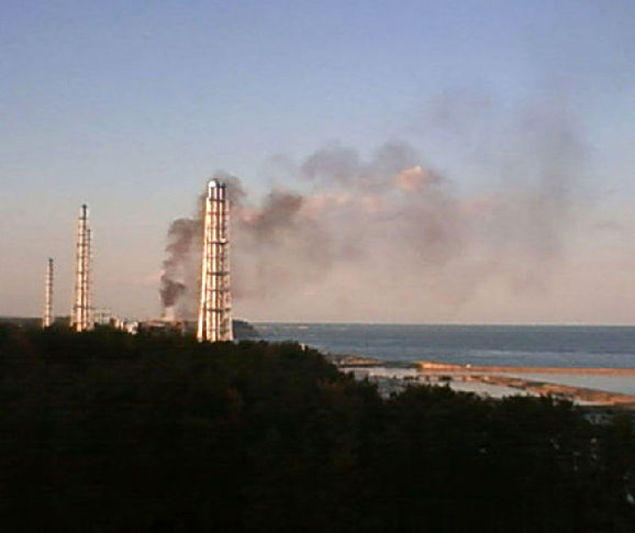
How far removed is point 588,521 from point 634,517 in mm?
298

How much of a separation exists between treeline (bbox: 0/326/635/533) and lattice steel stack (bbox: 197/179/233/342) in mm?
10939

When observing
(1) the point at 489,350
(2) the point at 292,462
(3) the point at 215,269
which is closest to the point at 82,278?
(3) the point at 215,269

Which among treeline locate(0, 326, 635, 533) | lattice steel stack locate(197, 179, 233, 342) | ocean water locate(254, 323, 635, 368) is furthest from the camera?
ocean water locate(254, 323, 635, 368)

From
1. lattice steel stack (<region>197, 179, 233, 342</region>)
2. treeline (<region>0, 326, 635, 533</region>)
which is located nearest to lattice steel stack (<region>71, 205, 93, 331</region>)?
lattice steel stack (<region>197, 179, 233, 342</region>)

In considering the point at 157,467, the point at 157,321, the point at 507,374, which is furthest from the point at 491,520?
the point at 507,374

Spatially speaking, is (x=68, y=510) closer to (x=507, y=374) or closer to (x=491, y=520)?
(x=491, y=520)

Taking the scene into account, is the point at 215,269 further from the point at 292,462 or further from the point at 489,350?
the point at 489,350

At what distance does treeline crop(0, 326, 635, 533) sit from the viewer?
6.32 meters

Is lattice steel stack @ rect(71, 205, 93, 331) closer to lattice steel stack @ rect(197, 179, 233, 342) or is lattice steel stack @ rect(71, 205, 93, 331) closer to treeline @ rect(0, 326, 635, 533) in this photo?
lattice steel stack @ rect(197, 179, 233, 342)

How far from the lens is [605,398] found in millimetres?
20391

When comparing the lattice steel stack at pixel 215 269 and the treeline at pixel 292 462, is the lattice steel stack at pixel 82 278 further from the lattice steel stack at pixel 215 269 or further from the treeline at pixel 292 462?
the treeline at pixel 292 462

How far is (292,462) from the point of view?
6812 millimetres

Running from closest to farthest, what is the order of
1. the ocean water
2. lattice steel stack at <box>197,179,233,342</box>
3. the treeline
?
the treeline → lattice steel stack at <box>197,179,233,342</box> → the ocean water

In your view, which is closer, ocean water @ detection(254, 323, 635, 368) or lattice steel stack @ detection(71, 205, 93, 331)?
lattice steel stack @ detection(71, 205, 93, 331)
